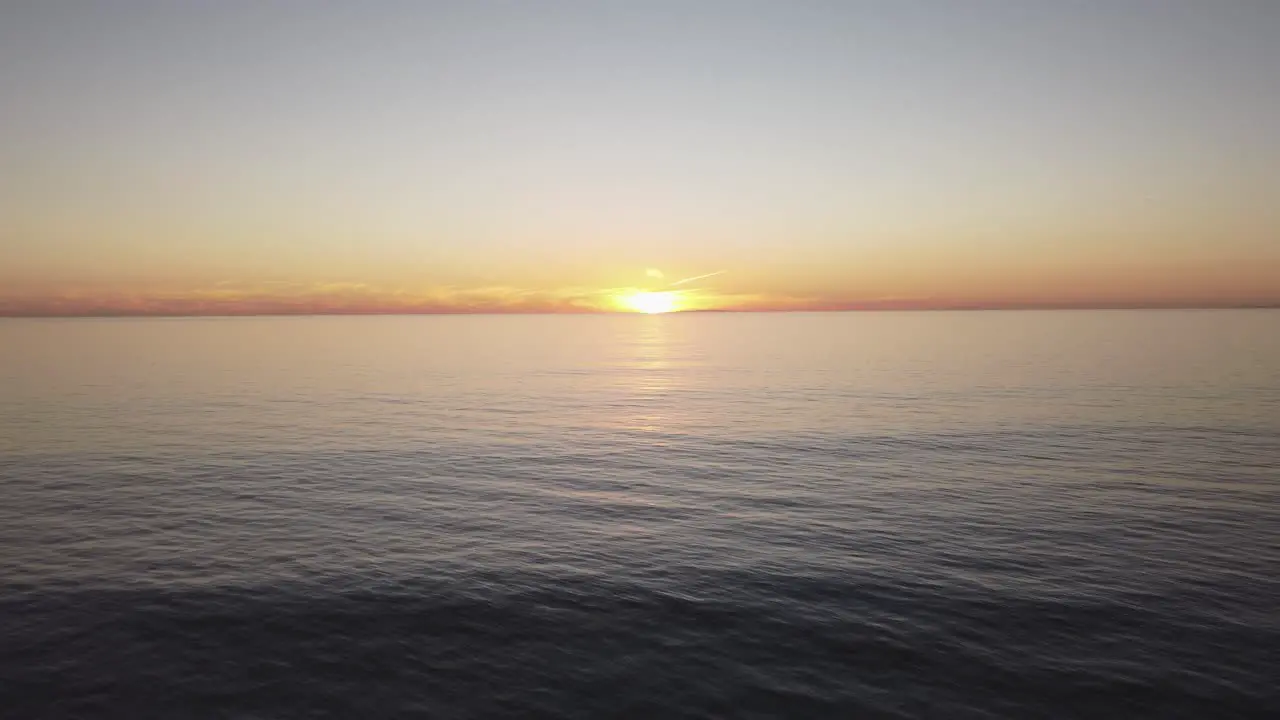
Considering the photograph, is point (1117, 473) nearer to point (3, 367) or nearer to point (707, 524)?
point (707, 524)

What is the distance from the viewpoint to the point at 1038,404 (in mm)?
103375

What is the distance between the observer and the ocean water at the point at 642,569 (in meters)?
28.1

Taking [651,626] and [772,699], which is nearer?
[772,699]

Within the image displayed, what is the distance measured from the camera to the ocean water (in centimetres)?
2806

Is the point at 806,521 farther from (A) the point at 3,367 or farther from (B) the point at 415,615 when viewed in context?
(A) the point at 3,367

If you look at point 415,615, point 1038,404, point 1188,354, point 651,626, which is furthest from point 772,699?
point 1188,354

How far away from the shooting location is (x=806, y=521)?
49250mm

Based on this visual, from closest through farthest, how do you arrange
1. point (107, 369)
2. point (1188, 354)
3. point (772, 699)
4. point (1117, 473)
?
1. point (772, 699)
2. point (1117, 473)
3. point (107, 369)
4. point (1188, 354)

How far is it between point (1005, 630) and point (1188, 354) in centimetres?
20226

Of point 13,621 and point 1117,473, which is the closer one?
point 13,621

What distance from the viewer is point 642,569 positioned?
132 feet

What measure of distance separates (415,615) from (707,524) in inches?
843

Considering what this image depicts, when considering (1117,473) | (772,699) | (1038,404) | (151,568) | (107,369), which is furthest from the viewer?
(107,369)

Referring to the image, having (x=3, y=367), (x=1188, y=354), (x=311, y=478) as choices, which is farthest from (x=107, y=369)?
(x=1188, y=354)
